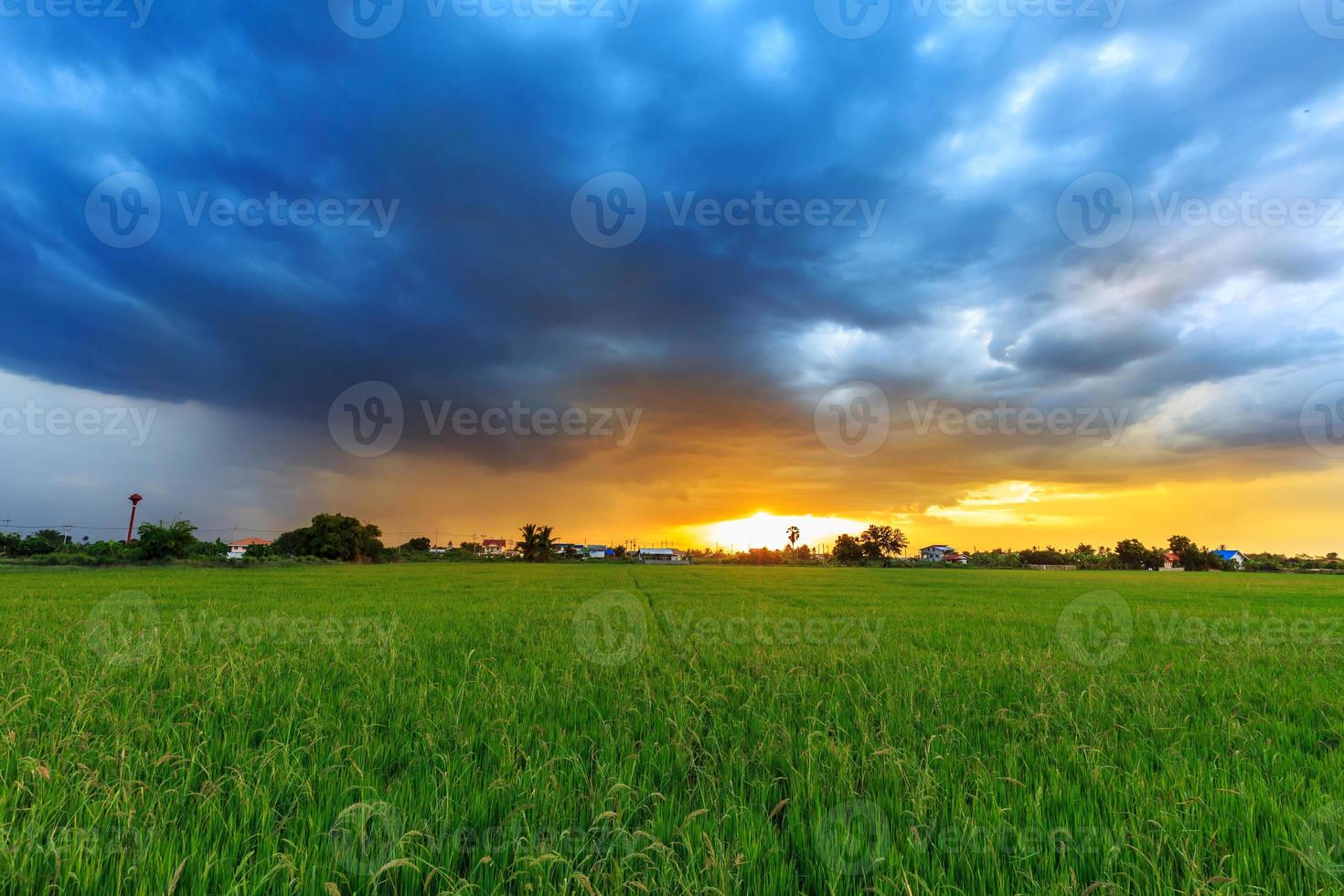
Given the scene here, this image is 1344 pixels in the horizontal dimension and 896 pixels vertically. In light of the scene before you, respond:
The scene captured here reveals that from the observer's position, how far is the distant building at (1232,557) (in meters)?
113

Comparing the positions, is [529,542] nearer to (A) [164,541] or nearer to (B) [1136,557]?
(A) [164,541]

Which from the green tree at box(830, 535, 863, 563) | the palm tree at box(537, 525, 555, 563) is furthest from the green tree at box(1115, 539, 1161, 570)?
the palm tree at box(537, 525, 555, 563)

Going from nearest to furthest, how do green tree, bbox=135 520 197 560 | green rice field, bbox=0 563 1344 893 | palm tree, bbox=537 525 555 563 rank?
green rice field, bbox=0 563 1344 893, green tree, bbox=135 520 197 560, palm tree, bbox=537 525 555 563

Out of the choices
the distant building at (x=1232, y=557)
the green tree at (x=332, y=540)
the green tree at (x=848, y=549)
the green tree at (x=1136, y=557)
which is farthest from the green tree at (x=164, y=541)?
the distant building at (x=1232, y=557)

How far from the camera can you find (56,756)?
3836mm

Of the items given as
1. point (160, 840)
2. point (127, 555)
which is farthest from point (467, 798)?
point (127, 555)

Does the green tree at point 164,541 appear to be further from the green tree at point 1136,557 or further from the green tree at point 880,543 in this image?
the green tree at point 1136,557

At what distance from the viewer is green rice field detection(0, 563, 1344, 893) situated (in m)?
2.70

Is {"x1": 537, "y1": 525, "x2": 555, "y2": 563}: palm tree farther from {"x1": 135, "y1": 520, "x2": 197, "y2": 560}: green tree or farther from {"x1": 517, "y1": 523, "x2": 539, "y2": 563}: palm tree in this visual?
{"x1": 135, "y1": 520, "x2": 197, "y2": 560}: green tree

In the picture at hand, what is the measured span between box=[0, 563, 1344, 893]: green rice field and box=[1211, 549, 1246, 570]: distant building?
148510 millimetres

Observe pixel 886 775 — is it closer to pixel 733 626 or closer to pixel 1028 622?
pixel 733 626

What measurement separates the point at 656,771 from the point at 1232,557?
168390 millimetres

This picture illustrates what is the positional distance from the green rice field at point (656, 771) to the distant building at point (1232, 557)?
5847 inches

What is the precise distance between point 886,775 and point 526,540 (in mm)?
100012
